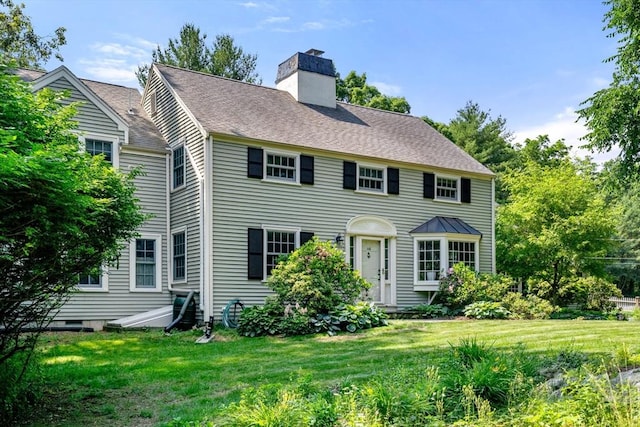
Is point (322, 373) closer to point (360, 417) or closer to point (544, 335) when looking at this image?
point (360, 417)

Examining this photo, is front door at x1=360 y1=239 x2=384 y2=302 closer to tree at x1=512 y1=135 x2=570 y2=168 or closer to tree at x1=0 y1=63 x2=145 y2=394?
tree at x1=0 y1=63 x2=145 y2=394

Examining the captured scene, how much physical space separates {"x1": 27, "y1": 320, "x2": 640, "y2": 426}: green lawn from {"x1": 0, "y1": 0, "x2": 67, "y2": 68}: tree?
13.6 metres

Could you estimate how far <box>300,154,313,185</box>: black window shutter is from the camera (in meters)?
15.8

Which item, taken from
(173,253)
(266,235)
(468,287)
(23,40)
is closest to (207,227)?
(266,235)

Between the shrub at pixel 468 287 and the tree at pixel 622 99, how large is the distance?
432 cm

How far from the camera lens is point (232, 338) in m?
11.9

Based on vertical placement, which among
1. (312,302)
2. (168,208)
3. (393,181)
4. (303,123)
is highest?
(303,123)

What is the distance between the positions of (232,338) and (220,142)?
5.05 meters

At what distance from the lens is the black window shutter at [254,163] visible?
15.0 meters

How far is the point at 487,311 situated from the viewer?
14398mm

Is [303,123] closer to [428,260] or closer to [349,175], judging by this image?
[349,175]

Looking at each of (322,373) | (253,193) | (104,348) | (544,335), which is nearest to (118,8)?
(253,193)

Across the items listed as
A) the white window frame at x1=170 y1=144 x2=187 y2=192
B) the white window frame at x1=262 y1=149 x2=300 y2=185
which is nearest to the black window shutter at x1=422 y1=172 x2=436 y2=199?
the white window frame at x1=262 y1=149 x2=300 y2=185

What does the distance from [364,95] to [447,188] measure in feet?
55.2
